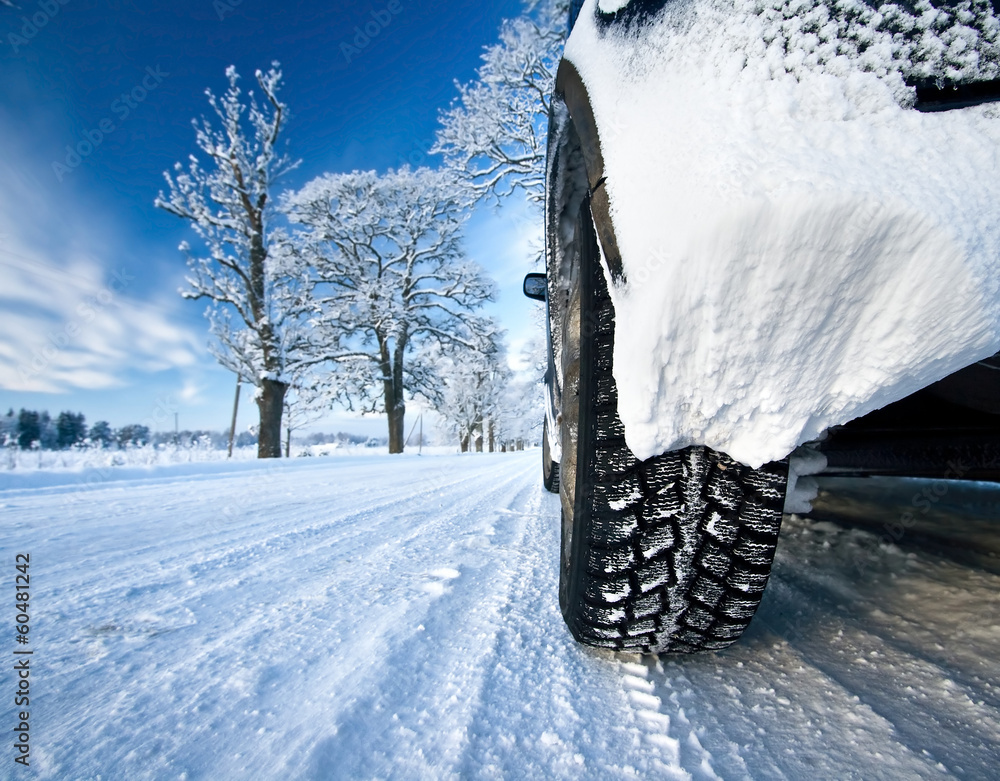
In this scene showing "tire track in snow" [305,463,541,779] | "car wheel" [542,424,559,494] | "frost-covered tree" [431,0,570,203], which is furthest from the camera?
"frost-covered tree" [431,0,570,203]

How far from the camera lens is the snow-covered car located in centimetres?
40

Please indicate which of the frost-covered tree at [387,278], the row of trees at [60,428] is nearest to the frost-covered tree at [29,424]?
the row of trees at [60,428]

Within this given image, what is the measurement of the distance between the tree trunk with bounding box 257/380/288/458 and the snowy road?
7471 mm

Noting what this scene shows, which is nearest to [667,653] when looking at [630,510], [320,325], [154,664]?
[630,510]

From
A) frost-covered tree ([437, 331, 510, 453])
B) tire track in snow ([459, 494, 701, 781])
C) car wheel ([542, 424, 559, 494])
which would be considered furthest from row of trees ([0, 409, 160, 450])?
tire track in snow ([459, 494, 701, 781])

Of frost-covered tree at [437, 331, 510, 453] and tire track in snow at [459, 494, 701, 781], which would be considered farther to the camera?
frost-covered tree at [437, 331, 510, 453]

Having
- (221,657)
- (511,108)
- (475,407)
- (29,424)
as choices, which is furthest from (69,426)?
(221,657)

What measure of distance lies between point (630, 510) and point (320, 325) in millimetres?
10534

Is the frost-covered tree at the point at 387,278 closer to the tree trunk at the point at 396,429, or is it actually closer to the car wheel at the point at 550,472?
the tree trunk at the point at 396,429

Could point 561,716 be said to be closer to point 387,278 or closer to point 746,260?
point 746,260

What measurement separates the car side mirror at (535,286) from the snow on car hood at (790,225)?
1.18 metres

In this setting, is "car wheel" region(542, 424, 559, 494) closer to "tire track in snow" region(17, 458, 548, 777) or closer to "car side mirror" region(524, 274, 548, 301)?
"car side mirror" region(524, 274, 548, 301)

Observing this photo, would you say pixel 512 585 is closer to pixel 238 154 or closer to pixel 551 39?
pixel 551 39

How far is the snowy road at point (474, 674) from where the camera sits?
0.51 metres
